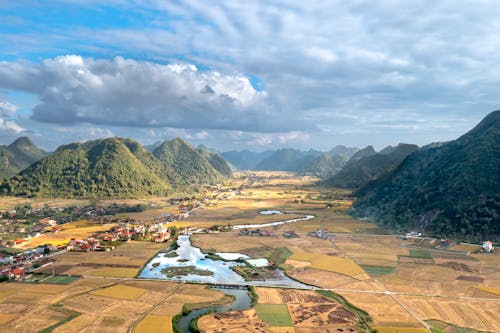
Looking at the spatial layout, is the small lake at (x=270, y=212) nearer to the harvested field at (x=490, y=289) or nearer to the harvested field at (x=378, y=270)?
the harvested field at (x=378, y=270)

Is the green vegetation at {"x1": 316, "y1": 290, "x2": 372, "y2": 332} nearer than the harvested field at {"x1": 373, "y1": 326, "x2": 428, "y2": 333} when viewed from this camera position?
No

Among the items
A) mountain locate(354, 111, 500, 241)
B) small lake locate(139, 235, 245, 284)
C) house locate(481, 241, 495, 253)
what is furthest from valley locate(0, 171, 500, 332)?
mountain locate(354, 111, 500, 241)

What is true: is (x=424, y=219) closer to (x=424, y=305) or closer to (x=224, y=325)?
(x=424, y=305)

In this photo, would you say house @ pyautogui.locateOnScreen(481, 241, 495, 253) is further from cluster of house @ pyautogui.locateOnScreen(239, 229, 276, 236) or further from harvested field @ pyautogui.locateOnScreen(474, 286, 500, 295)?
cluster of house @ pyautogui.locateOnScreen(239, 229, 276, 236)

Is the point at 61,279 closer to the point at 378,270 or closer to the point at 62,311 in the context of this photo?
the point at 62,311

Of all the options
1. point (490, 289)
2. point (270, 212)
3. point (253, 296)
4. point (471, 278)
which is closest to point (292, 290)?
point (253, 296)

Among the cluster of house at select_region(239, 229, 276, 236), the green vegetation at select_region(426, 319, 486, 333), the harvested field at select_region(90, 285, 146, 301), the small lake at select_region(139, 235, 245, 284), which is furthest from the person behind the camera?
the cluster of house at select_region(239, 229, 276, 236)

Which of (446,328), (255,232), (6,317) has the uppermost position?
(6,317)
